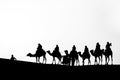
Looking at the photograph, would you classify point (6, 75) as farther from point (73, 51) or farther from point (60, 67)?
point (73, 51)

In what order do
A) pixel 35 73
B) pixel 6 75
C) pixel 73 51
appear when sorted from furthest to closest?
pixel 73 51 < pixel 35 73 < pixel 6 75

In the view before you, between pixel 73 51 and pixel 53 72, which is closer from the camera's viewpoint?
pixel 53 72

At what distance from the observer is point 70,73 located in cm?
5553

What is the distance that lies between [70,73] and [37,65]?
603 centimetres

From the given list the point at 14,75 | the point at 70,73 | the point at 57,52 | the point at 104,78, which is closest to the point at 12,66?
the point at 14,75

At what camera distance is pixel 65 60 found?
79625 millimetres

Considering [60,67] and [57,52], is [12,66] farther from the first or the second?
[57,52]

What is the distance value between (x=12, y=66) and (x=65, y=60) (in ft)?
92.5

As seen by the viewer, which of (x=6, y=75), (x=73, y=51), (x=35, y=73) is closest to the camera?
(x=6, y=75)

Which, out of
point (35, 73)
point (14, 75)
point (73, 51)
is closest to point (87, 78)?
point (35, 73)

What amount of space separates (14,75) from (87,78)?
12.1 metres

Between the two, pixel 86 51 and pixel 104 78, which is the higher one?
pixel 86 51

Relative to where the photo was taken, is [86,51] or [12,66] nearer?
[12,66]

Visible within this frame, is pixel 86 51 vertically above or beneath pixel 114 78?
above
